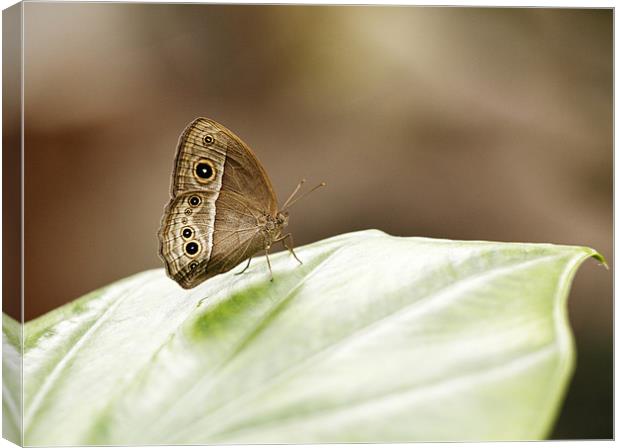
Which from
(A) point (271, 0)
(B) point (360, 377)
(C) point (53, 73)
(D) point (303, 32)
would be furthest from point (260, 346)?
(D) point (303, 32)

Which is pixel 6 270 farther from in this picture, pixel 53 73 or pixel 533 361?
pixel 533 361

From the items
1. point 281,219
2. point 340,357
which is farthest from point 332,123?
point 340,357

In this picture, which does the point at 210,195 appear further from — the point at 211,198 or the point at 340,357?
the point at 340,357

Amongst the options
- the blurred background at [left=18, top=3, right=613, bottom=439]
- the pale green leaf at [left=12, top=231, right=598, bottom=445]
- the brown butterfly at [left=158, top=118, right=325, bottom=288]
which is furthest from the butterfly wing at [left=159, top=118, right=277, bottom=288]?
the blurred background at [left=18, top=3, right=613, bottom=439]

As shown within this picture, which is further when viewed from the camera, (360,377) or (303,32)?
(303,32)

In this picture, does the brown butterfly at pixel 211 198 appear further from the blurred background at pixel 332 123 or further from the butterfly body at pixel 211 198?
the blurred background at pixel 332 123

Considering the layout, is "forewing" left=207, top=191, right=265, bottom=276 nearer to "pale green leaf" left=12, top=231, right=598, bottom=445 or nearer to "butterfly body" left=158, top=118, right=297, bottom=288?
"butterfly body" left=158, top=118, right=297, bottom=288
